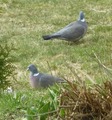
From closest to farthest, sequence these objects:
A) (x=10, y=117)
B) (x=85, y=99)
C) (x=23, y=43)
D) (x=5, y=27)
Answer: (x=85, y=99) < (x=10, y=117) < (x=23, y=43) < (x=5, y=27)

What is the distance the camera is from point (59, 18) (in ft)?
47.2

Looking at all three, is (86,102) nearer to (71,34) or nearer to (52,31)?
(71,34)

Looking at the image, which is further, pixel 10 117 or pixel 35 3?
pixel 35 3

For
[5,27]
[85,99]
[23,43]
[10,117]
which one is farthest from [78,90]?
[5,27]

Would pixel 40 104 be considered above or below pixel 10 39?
above

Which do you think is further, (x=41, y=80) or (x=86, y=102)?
(x=41, y=80)

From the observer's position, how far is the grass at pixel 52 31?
10602 mm

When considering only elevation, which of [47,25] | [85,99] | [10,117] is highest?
[85,99]

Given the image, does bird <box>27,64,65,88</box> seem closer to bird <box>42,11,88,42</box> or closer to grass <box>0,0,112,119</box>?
grass <box>0,0,112,119</box>

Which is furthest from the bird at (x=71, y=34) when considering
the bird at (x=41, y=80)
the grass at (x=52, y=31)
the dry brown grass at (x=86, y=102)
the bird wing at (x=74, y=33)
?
the dry brown grass at (x=86, y=102)

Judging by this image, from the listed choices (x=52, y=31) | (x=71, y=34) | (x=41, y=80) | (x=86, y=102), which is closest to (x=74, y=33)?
(x=71, y=34)

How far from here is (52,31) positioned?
1341cm

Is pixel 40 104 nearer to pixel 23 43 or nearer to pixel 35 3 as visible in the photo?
pixel 23 43

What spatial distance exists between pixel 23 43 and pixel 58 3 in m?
3.73
